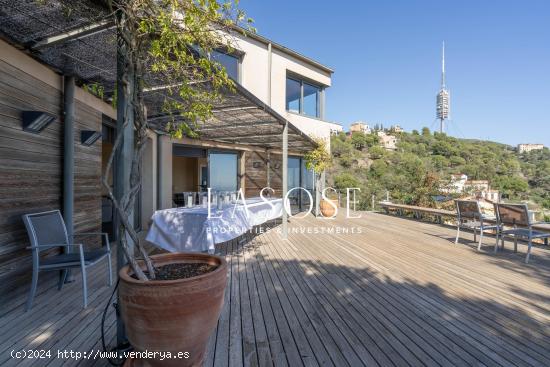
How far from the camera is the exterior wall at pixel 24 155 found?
2658 mm

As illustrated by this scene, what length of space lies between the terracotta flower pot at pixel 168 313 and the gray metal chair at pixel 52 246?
144 centimetres

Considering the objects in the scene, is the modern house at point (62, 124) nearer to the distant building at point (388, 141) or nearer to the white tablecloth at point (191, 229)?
the white tablecloth at point (191, 229)

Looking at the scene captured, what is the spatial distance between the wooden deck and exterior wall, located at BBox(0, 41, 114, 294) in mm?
566

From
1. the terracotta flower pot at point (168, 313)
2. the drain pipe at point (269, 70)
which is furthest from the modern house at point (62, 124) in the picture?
the drain pipe at point (269, 70)

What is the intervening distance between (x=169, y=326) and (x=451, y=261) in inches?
171

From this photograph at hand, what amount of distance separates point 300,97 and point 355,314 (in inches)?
364

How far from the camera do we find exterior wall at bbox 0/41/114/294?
266 cm

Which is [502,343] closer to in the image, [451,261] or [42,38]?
[451,261]

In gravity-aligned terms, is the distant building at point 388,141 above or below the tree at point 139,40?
above

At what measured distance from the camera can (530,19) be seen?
37.8ft

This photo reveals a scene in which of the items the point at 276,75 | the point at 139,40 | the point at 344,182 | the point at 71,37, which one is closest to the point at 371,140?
the point at 344,182

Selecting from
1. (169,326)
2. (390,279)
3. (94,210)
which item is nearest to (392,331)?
(390,279)

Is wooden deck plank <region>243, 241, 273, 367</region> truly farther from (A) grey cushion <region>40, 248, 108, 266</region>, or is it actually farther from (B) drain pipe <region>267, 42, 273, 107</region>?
(B) drain pipe <region>267, 42, 273, 107</region>

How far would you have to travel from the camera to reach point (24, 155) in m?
2.89
